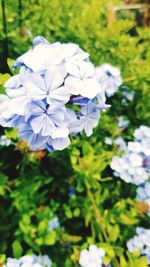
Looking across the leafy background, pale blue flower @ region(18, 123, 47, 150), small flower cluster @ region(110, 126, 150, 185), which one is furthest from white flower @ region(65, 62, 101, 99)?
small flower cluster @ region(110, 126, 150, 185)

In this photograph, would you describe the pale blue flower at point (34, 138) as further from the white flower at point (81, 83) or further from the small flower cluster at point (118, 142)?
the small flower cluster at point (118, 142)

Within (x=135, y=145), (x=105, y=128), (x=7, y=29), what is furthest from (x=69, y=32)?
(x=135, y=145)

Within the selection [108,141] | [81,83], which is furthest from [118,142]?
[81,83]

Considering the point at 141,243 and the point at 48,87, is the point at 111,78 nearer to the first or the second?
the point at 141,243

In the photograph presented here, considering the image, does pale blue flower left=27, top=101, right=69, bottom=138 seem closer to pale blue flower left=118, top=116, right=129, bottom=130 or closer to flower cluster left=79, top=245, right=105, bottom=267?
flower cluster left=79, top=245, right=105, bottom=267

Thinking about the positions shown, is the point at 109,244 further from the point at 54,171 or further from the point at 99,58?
the point at 99,58

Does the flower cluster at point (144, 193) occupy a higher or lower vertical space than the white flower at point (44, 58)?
lower

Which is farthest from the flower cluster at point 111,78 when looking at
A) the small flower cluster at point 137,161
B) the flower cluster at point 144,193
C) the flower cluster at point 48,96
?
the flower cluster at point 48,96
